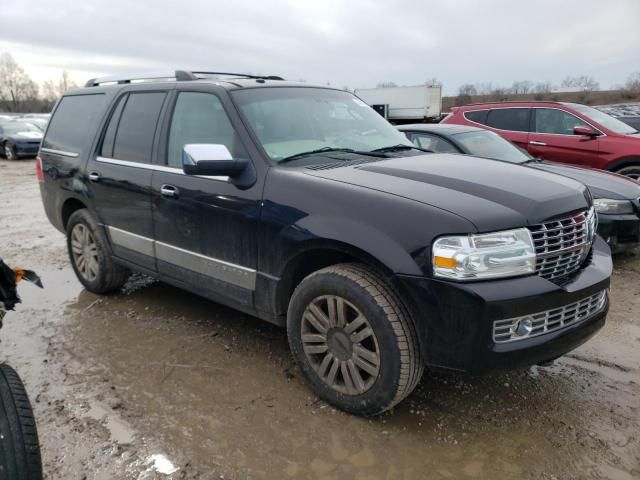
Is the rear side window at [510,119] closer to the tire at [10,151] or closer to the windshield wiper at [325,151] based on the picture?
the windshield wiper at [325,151]

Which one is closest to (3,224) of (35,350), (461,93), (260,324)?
(35,350)

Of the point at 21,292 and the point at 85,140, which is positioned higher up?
the point at 85,140

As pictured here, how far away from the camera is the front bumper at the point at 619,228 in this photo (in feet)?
17.1

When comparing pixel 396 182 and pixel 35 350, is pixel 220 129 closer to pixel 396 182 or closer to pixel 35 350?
pixel 396 182

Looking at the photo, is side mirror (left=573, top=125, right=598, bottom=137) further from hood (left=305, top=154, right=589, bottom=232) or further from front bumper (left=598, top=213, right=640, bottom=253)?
hood (left=305, top=154, right=589, bottom=232)

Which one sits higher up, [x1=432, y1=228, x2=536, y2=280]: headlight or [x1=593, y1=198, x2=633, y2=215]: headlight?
[x1=432, y1=228, x2=536, y2=280]: headlight

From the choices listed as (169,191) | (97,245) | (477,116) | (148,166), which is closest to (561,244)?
(169,191)

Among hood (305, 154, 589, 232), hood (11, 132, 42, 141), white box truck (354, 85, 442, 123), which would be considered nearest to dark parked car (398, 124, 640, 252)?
hood (305, 154, 589, 232)

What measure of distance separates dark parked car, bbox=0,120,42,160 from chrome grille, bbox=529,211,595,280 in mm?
20075

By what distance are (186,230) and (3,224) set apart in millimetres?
6120

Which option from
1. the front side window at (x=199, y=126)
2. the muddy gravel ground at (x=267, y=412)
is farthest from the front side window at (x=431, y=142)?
the front side window at (x=199, y=126)

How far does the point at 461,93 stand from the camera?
8712cm

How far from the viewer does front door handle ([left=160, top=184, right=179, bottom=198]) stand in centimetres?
362

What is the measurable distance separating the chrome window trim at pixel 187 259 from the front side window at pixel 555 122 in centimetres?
644
